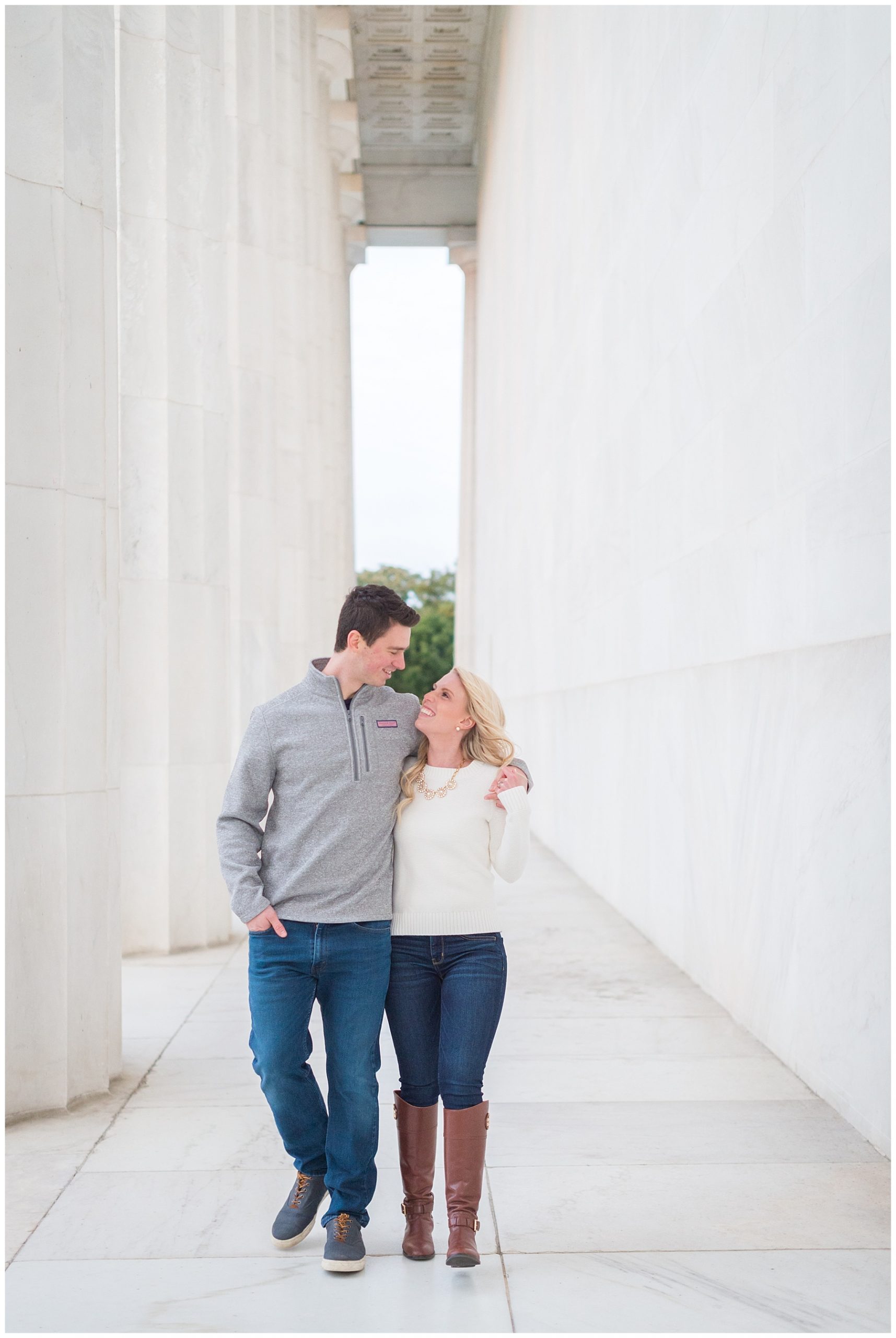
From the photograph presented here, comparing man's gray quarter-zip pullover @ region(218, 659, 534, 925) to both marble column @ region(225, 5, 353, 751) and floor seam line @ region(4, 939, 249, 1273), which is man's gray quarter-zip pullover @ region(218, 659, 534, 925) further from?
marble column @ region(225, 5, 353, 751)

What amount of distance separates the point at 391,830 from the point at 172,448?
339 inches

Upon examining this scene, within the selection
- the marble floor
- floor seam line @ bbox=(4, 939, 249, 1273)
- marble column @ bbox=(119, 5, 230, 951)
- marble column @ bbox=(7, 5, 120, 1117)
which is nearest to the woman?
the marble floor

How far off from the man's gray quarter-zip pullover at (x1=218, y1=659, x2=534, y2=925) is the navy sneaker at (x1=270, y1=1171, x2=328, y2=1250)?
Answer: 52.4 inches

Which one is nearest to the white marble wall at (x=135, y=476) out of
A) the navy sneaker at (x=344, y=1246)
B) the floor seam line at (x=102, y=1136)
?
the floor seam line at (x=102, y=1136)

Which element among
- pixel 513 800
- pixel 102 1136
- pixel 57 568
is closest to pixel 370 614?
pixel 513 800

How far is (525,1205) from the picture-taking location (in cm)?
625

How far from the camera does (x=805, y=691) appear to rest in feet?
27.6

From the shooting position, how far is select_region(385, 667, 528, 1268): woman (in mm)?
5438

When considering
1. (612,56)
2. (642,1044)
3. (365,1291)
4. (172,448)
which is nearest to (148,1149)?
(365,1291)

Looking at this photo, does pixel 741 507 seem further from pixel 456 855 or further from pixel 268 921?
pixel 268 921

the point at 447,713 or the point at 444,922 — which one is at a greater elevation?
the point at 447,713

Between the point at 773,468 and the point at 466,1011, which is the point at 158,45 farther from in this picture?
the point at 466,1011

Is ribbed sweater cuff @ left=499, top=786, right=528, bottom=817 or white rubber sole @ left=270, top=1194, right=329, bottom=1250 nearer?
ribbed sweater cuff @ left=499, top=786, right=528, bottom=817

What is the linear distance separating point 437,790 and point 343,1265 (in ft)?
6.57
